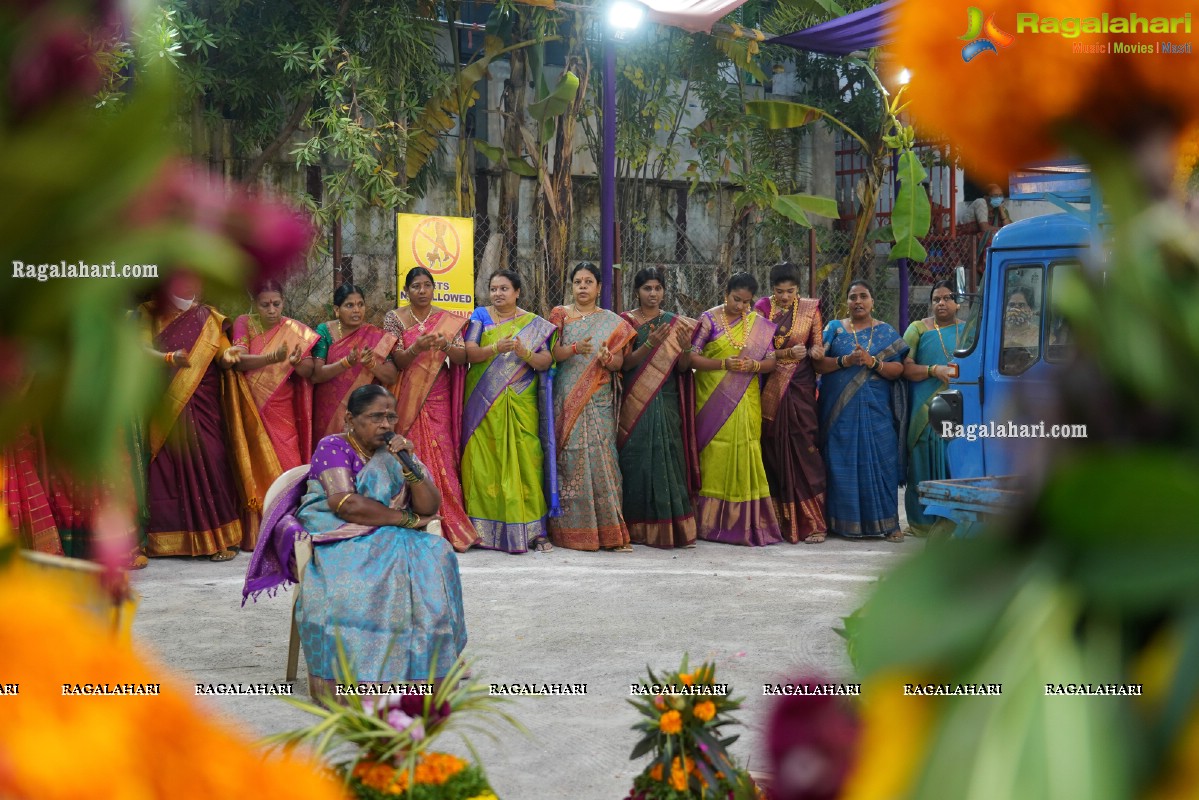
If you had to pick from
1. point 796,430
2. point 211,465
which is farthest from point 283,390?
point 796,430

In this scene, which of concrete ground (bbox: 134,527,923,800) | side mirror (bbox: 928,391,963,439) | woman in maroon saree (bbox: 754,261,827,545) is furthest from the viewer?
woman in maroon saree (bbox: 754,261,827,545)

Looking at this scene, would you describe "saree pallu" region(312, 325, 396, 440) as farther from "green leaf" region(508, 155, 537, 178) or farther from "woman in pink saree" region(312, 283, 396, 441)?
"green leaf" region(508, 155, 537, 178)

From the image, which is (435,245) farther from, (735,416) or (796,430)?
(796,430)

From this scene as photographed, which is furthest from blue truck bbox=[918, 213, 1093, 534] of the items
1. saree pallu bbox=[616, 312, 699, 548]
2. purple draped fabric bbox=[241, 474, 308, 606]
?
purple draped fabric bbox=[241, 474, 308, 606]

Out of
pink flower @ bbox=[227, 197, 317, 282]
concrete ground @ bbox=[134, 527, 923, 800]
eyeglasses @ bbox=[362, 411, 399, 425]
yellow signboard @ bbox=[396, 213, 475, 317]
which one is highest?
yellow signboard @ bbox=[396, 213, 475, 317]

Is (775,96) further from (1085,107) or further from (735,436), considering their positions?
(1085,107)

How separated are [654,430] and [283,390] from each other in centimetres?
219

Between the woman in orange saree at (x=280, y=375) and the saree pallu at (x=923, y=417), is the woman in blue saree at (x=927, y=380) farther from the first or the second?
the woman in orange saree at (x=280, y=375)

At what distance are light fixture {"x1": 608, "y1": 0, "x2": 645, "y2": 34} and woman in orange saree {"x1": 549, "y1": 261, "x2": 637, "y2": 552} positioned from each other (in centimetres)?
165

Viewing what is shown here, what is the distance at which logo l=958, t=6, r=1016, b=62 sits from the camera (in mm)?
432

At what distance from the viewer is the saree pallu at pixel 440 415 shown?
6.66 metres

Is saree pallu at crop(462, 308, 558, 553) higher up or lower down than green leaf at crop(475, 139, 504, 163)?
lower down

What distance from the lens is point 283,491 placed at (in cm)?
402

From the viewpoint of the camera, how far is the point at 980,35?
1.42ft
